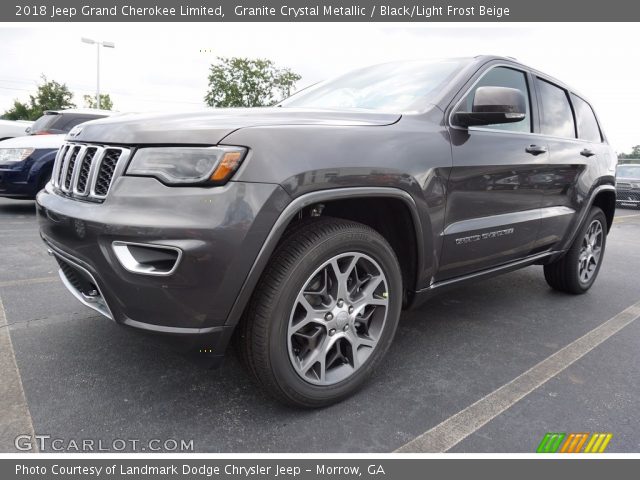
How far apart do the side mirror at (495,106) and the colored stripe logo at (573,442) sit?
59.1 inches

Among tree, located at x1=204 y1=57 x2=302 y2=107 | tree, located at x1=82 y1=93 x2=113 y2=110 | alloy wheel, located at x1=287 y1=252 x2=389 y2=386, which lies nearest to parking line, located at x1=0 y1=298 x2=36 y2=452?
alloy wheel, located at x1=287 y1=252 x2=389 y2=386

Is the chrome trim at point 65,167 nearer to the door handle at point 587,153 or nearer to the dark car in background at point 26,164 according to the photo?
the door handle at point 587,153

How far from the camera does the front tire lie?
186 centimetres

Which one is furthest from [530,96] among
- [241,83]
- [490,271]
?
[241,83]

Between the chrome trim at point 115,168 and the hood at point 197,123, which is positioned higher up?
the hood at point 197,123

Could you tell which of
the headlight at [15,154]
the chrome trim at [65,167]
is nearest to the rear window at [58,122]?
the headlight at [15,154]

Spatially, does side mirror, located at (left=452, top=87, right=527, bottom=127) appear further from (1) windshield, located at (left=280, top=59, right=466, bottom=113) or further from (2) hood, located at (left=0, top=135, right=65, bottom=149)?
(2) hood, located at (left=0, top=135, right=65, bottom=149)

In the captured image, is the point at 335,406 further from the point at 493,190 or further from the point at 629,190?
the point at 629,190

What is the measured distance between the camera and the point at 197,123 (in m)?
1.82

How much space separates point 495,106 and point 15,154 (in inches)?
248

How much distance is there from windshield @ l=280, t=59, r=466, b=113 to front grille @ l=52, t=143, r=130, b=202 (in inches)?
48.6

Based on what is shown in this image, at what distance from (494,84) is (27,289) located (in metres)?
3.52

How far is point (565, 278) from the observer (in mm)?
3951

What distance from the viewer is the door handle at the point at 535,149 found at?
119 inches
